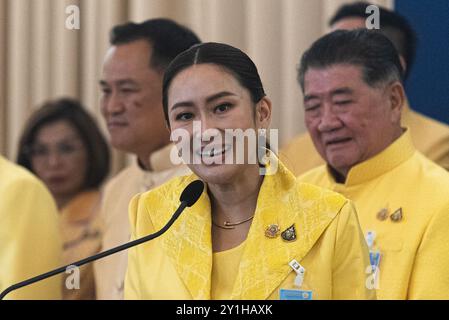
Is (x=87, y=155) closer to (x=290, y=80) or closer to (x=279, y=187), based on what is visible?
(x=290, y=80)

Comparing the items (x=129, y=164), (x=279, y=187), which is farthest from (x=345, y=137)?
(x=129, y=164)

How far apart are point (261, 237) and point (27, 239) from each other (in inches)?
24.4

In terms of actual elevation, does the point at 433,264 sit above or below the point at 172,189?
below

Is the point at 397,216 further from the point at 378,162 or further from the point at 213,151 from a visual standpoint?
the point at 213,151

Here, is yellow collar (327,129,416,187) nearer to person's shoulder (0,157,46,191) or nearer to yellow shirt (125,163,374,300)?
yellow shirt (125,163,374,300)

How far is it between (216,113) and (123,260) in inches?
18.8

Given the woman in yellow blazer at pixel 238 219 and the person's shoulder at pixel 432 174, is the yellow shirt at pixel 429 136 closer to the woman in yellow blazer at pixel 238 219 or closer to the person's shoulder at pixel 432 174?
the person's shoulder at pixel 432 174

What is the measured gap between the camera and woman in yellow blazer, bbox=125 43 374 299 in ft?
2.90

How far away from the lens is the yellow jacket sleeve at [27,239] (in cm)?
138

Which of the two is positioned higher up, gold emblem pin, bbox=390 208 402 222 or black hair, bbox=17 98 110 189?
black hair, bbox=17 98 110 189

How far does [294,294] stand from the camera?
0.88 m

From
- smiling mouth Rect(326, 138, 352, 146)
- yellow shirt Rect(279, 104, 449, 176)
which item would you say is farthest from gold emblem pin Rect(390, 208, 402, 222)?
yellow shirt Rect(279, 104, 449, 176)

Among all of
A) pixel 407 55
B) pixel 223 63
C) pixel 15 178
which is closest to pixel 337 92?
pixel 223 63

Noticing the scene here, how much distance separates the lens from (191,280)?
893 mm
